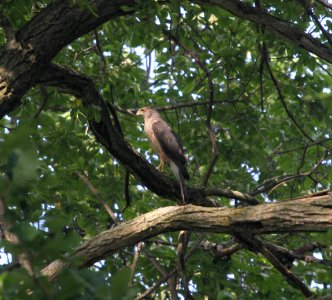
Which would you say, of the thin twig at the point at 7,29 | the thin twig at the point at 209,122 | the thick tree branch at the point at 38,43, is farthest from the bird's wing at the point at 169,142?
the thin twig at the point at 7,29

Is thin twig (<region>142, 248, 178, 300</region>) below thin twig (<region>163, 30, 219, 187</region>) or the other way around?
below

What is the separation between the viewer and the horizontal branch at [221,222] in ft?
12.6

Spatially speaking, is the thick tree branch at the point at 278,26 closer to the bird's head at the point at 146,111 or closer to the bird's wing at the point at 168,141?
the bird's wing at the point at 168,141

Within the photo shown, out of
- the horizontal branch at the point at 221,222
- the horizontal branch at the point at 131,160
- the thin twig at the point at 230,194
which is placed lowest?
the horizontal branch at the point at 221,222

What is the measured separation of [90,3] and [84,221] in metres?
2.80

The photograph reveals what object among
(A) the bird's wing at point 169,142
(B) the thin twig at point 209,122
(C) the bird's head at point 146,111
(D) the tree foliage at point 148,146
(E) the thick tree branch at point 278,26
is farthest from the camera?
(C) the bird's head at point 146,111

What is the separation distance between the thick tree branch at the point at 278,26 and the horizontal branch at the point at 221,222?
1.33m

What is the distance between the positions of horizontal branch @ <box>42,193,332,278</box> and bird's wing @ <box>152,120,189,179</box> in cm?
290

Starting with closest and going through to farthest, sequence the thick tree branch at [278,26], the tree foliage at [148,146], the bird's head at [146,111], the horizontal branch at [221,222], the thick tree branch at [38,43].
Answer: the tree foliage at [148,146] < the horizontal branch at [221,222] < the thick tree branch at [38,43] < the thick tree branch at [278,26] < the bird's head at [146,111]

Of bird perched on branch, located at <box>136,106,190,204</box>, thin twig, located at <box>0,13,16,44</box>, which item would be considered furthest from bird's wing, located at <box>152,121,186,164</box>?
thin twig, located at <box>0,13,16,44</box>

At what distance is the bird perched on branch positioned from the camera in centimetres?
746

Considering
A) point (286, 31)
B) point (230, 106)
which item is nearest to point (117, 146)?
point (286, 31)

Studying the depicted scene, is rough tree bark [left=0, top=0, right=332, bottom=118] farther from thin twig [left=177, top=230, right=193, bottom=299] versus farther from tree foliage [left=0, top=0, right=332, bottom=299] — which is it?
thin twig [left=177, top=230, right=193, bottom=299]

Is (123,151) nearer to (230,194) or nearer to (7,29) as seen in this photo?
(230,194)
